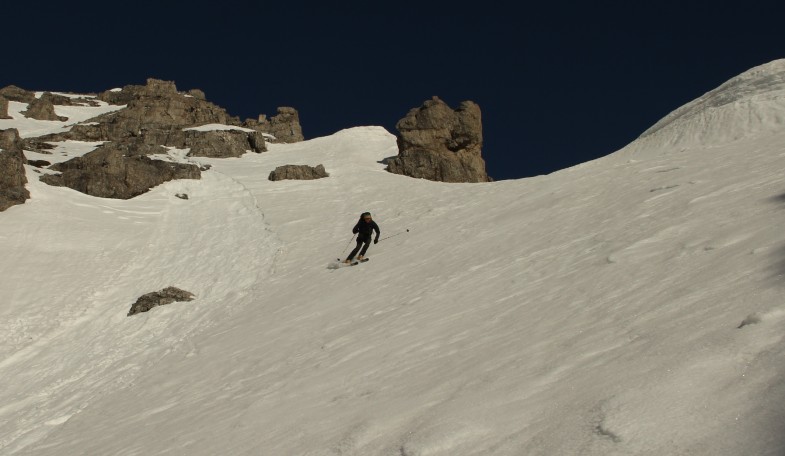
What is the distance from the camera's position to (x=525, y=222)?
16.9m

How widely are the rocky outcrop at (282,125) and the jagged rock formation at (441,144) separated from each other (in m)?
22.1

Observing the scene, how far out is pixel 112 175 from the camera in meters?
34.6

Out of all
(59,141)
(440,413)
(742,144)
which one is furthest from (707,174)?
(59,141)

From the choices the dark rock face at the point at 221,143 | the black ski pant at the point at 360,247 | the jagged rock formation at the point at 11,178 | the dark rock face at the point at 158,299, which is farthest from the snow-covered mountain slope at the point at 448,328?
the dark rock face at the point at 221,143

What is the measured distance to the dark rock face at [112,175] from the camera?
33969mm

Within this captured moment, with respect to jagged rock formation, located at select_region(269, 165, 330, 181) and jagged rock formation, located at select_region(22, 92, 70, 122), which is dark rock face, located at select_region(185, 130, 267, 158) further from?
jagged rock formation, located at select_region(22, 92, 70, 122)

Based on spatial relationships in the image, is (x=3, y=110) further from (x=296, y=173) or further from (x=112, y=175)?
(x=296, y=173)

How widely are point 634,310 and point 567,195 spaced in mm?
13006

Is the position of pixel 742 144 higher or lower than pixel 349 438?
higher

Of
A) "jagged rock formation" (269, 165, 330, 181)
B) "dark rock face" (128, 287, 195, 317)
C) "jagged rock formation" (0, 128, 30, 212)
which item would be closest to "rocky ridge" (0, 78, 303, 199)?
"jagged rock formation" (0, 128, 30, 212)

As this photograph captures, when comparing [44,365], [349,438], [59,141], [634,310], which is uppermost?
[59,141]

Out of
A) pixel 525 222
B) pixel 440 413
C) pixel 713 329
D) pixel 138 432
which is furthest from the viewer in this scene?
pixel 525 222

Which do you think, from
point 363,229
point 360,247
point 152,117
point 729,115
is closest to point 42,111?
point 152,117

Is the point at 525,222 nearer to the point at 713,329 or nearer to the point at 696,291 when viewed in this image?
the point at 696,291
